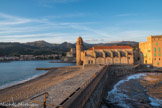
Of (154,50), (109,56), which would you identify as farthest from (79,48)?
(154,50)

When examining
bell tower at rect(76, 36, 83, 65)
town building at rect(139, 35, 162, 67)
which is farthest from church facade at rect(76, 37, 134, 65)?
bell tower at rect(76, 36, 83, 65)

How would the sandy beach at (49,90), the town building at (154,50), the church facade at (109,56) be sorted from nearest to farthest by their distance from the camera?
the sandy beach at (49,90)
the town building at (154,50)
the church facade at (109,56)

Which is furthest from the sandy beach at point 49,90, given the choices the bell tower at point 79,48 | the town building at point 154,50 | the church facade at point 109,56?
the bell tower at point 79,48

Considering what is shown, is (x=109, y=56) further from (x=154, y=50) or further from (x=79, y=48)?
(x=79, y=48)

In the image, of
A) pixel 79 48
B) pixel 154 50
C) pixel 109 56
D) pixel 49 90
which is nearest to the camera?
pixel 49 90

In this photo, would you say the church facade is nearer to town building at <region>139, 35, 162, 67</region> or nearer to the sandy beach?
town building at <region>139, 35, 162, 67</region>

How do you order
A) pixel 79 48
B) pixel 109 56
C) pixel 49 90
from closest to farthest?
pixel 49 90 < pixel 109 56 < pixel 79 48

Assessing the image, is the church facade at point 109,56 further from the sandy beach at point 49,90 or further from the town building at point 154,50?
the sandy beach at point 49,90

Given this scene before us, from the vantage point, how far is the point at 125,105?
1584 cm

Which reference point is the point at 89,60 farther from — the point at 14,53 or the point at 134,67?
the point at 14,53

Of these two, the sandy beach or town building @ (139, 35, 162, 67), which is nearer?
the sandy beach

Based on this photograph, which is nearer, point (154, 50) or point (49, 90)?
point (49, 90)

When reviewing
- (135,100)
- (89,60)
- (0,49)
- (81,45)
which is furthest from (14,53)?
(135,100)

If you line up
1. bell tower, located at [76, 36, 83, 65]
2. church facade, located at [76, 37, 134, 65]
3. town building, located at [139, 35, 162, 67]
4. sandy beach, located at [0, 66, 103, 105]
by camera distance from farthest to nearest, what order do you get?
bell tower, located at [76, 36, 83, 65], church facade, located at [76, 37, 134, 65], town building, located at [139, 35, 162, 67], sandy beach, located at [0, 66, 103, 105]
